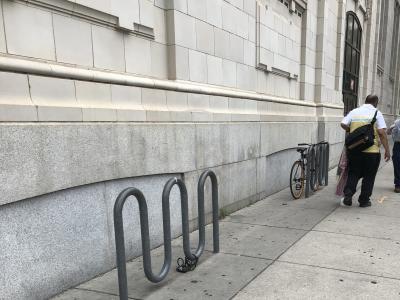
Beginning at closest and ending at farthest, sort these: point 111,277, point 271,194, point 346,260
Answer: point 111,277
point 346,260
point 271,194

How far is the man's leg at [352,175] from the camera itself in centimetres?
597

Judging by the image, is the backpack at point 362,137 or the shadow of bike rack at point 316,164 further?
the shadow of bike rack at point 316,164

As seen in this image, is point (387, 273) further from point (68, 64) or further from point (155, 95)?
point (68, 64)

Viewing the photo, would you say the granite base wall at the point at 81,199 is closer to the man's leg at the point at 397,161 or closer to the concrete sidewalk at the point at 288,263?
the concrete sidewalk at the point at 288,263

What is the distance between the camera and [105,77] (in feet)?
12.0

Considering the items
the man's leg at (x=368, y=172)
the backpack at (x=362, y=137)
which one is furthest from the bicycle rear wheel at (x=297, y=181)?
the backpack at (x=362, y=137)

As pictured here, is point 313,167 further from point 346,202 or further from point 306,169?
point 346,202

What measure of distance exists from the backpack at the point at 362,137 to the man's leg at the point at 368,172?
0.18 m

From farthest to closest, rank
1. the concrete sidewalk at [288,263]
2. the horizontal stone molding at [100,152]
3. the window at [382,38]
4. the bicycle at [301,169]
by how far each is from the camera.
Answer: the window at [382,38]
the bicycle at [301,169]
the concrete sidewalk at [288,263]
the horizontal stone molding at [100,152]

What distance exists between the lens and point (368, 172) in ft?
19.6

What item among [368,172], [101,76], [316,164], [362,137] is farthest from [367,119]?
[101,76]

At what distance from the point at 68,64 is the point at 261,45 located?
4.41 metres

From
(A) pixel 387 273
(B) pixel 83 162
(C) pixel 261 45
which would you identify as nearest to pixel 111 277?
(B) pixel 83 162

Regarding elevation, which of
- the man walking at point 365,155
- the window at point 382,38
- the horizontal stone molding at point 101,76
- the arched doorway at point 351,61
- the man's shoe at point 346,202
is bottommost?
the man's shoe at point 346,202
